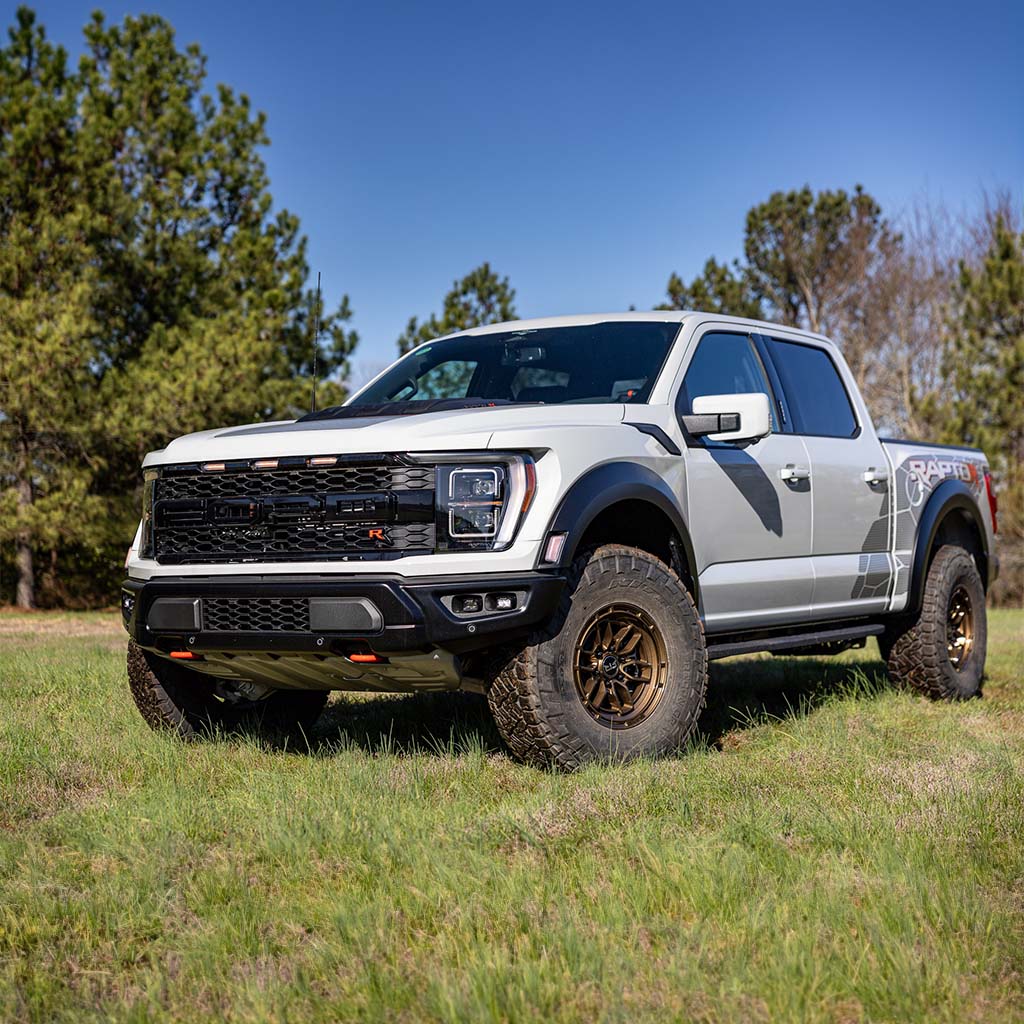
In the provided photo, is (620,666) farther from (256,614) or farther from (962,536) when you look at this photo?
(962,536)

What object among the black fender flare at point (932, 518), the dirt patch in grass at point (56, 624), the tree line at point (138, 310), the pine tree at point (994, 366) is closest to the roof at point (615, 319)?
the black fender flare at point (932, 518)

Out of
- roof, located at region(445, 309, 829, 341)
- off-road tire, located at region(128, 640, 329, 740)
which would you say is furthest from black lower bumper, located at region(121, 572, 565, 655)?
roof, located at region(445, 309, 829, 341)

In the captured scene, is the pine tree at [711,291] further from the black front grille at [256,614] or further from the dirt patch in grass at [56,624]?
the black front grille at [256,614]

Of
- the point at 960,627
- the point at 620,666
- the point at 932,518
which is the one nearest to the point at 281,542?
the point at 620,666

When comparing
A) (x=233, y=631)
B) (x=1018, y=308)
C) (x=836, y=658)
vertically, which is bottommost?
(x=836, y=658)

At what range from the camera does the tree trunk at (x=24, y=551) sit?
719 inches

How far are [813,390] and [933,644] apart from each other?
1.62 m

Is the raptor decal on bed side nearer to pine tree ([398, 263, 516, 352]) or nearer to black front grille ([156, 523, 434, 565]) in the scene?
black front grille ([156, 523, 434, 565])

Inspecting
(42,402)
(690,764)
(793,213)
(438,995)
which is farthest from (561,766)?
(793,213)

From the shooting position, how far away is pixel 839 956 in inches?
111

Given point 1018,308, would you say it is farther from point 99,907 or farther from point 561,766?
point 99,907

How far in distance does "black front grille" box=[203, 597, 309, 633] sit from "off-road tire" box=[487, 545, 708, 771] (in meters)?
0.75

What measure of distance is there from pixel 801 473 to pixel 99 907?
3936 millimetres

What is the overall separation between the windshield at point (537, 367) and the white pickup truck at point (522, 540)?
14 mm
